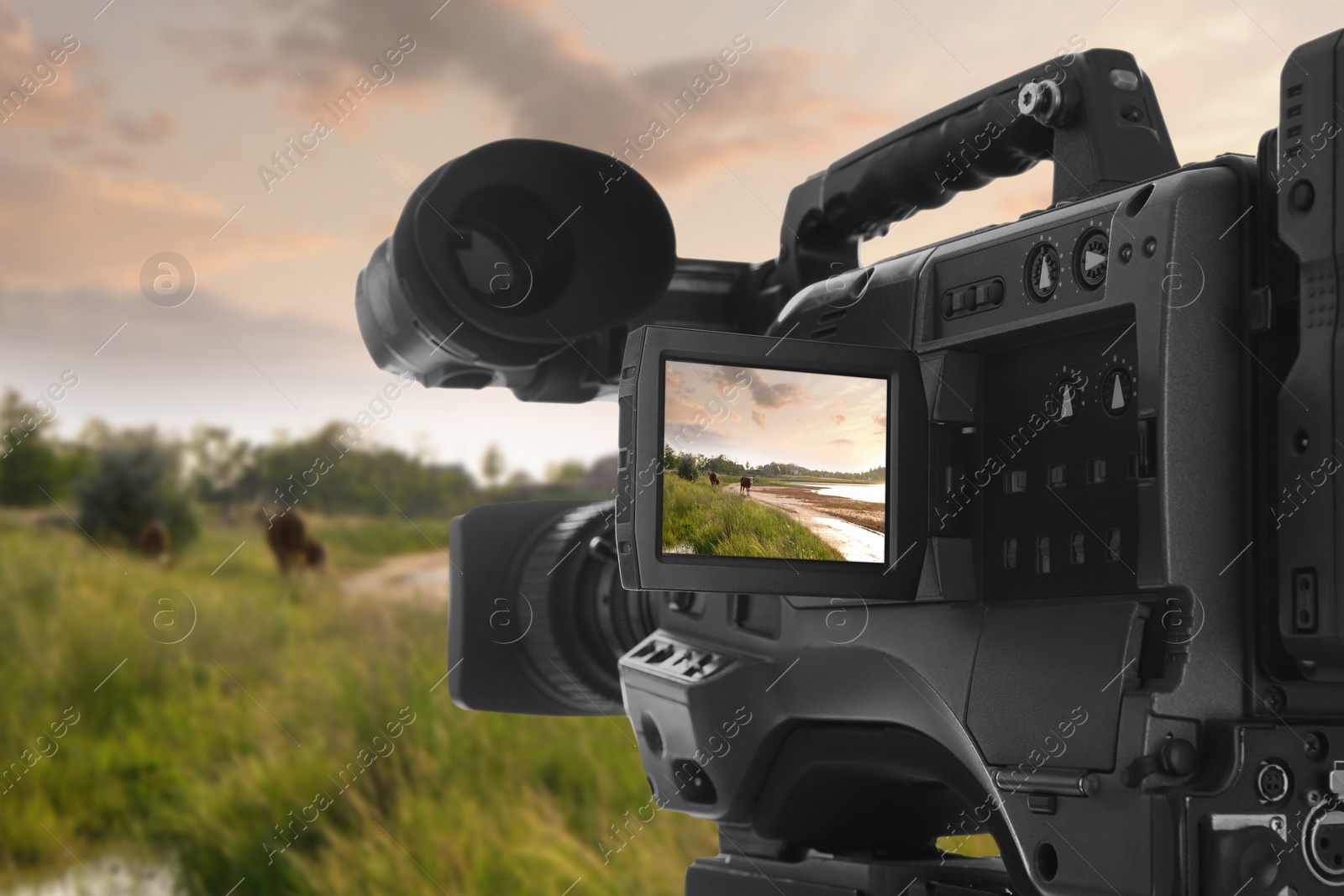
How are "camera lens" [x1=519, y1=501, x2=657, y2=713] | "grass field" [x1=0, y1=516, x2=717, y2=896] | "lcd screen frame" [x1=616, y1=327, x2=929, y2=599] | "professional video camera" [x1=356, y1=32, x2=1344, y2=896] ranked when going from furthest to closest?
1. "grass field" [x1=0, y1=516, x2=717, y2=896]
2. "camera lens" [x1=519, y1=501, x2=657, y2=713]
3. "lcd screen frame" [x1=616, y1=327, x2=929, y2=599]
4. "professional video camera" [x1=356, y1=32, x2=1344, y2=896]

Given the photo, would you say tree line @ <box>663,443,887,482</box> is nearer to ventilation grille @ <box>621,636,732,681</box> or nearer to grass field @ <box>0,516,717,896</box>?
ventilation grille @ <box>621,636,732,681</box>

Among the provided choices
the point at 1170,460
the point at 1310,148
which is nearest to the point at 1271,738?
the point at 1170,460

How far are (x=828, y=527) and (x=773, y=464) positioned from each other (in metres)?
0.06

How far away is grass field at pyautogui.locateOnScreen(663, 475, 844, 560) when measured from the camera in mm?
895

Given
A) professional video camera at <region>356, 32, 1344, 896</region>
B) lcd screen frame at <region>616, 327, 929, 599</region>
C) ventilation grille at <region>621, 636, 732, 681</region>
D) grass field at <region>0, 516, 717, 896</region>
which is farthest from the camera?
grass field at <region>0, 516, 717, 896</region>

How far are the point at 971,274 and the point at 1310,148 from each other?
25 cm

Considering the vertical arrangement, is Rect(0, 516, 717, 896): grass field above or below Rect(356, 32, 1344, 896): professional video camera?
below

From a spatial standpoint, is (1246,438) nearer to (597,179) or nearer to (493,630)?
(597,179)

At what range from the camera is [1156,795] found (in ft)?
2.45

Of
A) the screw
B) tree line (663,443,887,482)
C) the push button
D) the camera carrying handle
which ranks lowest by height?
the screw

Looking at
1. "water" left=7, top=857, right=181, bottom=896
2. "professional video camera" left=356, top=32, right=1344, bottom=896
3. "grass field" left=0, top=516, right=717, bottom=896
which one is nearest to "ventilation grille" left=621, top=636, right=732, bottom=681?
"professional video camera" left=356, top=32, right=1344, bottom=896

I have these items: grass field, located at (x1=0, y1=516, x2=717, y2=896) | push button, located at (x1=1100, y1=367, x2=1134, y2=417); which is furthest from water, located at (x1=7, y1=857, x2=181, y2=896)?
push button, located at (x1=1100, y1=367, x2=1134, y2=417)

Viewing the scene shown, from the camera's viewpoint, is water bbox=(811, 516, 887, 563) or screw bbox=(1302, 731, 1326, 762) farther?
water bbox=(811, 516, 887, 563)

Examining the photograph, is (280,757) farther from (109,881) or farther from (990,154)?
(990,154)
